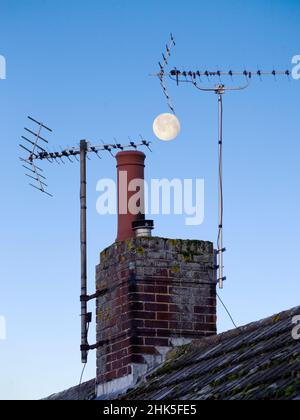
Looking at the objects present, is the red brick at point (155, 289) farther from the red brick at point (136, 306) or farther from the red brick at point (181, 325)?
the red brick at point (181, 325)

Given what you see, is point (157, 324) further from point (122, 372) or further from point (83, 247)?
point (83, 247)

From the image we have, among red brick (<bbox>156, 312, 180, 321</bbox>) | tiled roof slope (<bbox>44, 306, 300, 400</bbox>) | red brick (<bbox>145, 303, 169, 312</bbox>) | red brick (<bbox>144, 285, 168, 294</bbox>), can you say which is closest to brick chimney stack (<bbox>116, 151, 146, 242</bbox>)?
red brick (<bbox>144, 285, 168, 294</bbox>)

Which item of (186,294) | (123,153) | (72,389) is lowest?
(72,389)

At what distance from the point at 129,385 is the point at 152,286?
1388 millimetres

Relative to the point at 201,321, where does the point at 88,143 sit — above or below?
above

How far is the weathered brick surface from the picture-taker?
1923cm

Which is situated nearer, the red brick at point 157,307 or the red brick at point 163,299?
the red brick at point 157,307

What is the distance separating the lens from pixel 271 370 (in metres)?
15.1

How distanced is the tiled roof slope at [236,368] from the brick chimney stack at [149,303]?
326 mm

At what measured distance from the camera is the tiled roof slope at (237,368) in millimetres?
14602

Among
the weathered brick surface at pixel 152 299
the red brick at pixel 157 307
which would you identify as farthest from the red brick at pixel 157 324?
the red brick at pixel 157 307

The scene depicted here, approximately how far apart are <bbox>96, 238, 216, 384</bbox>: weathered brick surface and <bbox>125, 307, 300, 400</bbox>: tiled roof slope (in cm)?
41
